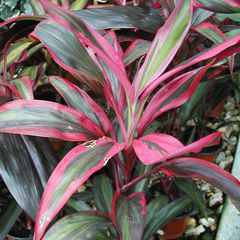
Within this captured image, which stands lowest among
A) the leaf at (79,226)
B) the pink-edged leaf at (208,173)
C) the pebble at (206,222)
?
the pebble at (206,222)

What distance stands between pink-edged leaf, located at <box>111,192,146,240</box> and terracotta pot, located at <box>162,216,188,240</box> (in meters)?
0.46

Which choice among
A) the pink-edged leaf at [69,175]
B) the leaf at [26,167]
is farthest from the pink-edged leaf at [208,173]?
the leaf at [26,167]

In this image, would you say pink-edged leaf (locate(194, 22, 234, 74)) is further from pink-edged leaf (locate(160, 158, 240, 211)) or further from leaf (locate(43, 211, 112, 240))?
leaf (locate(43, 211, 112, 240))

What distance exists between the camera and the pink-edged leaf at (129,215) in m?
0.65

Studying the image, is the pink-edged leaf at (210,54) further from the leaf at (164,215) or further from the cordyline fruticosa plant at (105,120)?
the leaf at (164,215)

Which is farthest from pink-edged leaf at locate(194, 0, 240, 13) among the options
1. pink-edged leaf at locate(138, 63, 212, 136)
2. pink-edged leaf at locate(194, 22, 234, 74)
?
pink-edged leaf at locate(138, 63, 212, 136)

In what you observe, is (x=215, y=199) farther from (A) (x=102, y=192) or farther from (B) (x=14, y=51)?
(B) (x=14, y=51)

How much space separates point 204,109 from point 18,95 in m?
0.80

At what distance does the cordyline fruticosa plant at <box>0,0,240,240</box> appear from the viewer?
601 mm

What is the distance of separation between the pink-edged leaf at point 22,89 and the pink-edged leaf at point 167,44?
0.25 metres

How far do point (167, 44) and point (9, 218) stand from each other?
0.52 meters

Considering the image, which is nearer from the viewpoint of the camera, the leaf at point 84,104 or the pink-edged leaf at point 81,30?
the pink-edged leaf at point 81,30

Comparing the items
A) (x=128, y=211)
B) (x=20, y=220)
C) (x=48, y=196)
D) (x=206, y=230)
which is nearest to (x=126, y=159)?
(x=128, y=211)

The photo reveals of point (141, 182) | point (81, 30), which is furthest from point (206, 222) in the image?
point (81, 30)
